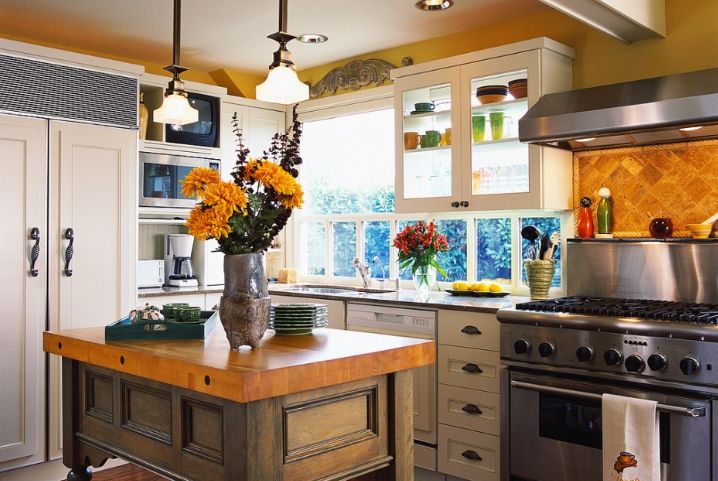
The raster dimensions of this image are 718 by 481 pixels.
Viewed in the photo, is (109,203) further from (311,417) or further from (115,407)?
(311,417)

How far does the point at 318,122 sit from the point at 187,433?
3.70m

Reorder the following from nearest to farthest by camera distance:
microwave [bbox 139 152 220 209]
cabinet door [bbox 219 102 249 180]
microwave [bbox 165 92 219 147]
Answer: microwave [bbox 139 152 220 209] < microwave [bbox 165 92 219 147] < cabinet door [bbox 219 102 249 180]

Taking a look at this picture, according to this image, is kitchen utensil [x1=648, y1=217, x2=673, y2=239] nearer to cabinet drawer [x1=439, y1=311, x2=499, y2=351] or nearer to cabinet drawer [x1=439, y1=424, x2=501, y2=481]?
cabinet drawer [x1=439, y1=311, x2=499, y2=351]

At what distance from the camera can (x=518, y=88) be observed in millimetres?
3943

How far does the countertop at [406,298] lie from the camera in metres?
3.77

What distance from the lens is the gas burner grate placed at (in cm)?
297

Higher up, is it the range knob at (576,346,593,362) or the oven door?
the range knob at (576,346,593,362)

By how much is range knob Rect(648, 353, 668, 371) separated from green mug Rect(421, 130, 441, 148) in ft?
6.30

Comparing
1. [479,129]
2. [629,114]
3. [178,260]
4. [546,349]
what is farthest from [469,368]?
[178,260]

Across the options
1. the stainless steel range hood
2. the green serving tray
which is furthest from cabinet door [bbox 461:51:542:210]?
the green serving tray

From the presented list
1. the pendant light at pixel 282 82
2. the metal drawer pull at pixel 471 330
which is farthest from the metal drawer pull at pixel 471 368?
the pendant light at pixel 282 82

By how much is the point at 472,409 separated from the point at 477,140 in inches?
60.2

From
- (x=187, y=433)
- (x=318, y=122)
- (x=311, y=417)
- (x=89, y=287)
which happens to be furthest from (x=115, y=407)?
(x=318, y=122)

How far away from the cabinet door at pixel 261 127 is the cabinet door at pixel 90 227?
1.13 m
